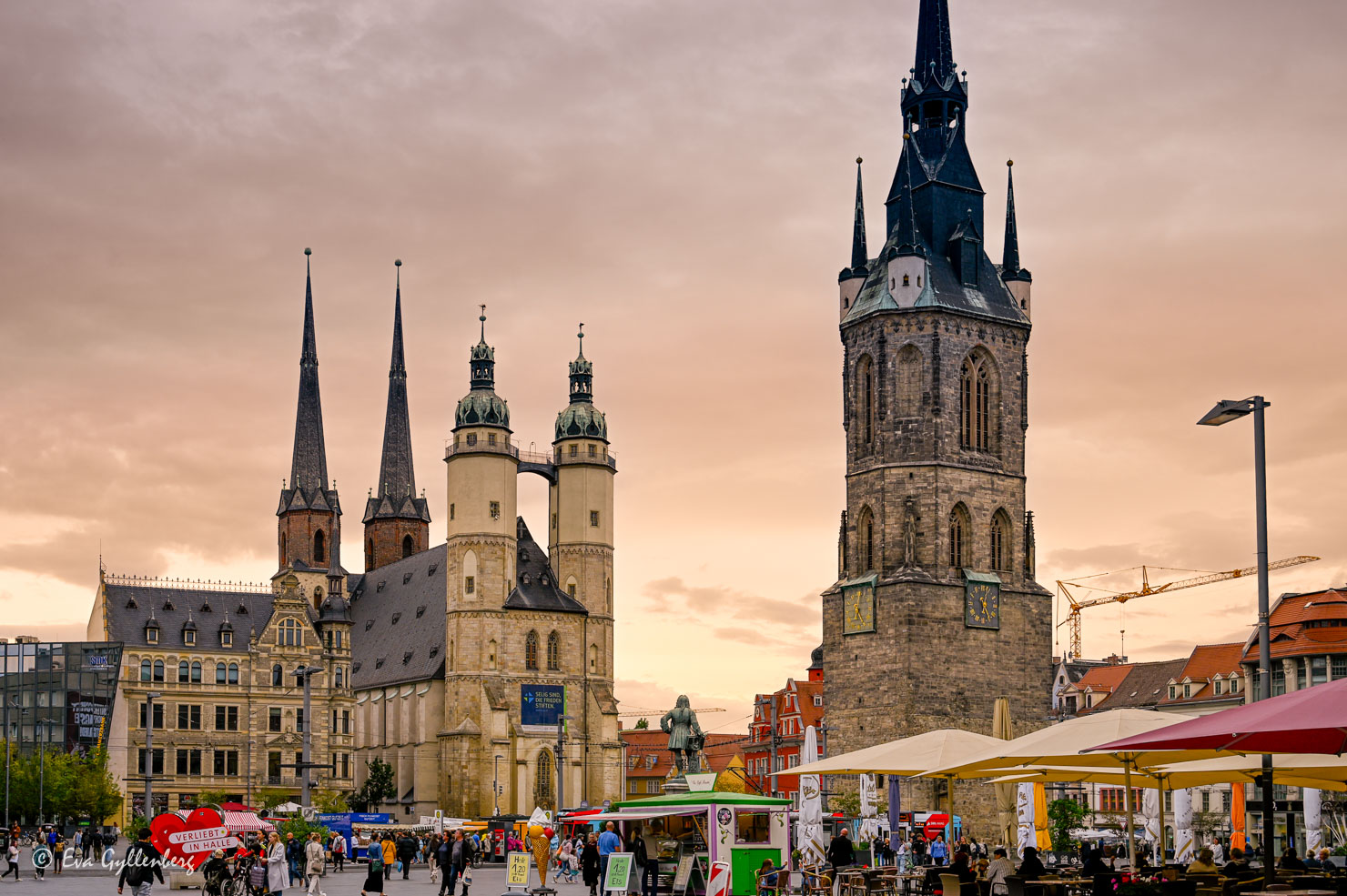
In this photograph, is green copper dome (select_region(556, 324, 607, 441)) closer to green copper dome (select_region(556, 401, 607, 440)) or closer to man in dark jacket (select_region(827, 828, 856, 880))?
green copper dome (select_region(556, 401, 607, 440))

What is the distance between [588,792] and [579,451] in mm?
20527

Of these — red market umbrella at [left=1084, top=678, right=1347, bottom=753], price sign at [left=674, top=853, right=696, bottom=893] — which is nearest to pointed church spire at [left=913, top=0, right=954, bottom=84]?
price sign at [left=674, top=853, right=696, bottom=893]

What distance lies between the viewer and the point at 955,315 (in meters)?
77.6

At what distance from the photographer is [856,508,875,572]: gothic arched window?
7819 centimetres

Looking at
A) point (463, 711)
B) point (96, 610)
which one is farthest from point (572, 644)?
point (96, 610)

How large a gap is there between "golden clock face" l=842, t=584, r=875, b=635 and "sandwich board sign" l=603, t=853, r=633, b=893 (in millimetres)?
46638

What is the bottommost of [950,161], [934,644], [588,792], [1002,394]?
[588,792]

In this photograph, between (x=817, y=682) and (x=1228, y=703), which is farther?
(x=817, y=682)

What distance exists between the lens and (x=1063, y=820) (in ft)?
211

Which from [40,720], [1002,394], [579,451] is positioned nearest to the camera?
[1002,394]

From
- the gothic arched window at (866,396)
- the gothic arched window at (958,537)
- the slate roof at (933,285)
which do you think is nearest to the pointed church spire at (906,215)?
the slate roof at (933,285)

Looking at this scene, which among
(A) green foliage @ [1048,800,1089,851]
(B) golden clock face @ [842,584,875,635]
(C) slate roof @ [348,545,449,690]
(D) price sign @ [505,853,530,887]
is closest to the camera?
(D) price sign @ [505,853,530,887]

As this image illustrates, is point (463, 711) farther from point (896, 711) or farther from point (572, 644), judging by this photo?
point (896, 711)

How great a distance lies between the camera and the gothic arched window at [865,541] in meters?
78.2
